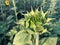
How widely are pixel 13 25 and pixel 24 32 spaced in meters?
0.67

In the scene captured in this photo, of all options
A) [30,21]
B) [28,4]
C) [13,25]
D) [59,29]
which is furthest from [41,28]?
[28,4]

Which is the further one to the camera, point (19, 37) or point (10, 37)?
point (10, 37)

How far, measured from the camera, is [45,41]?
7.68 feet

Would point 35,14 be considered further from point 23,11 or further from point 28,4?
point 28,4

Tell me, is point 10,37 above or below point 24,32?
below

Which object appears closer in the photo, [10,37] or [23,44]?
[23,44]

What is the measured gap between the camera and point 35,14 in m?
2.27

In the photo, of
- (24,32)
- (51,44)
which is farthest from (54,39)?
(24,32)

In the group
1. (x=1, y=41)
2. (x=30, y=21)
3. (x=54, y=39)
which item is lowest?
(x=1, y=41)

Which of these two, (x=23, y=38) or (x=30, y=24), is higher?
(x=30, y=24)

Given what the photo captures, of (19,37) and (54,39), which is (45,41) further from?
(19,37)

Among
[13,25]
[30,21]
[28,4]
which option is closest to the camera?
[30,21]

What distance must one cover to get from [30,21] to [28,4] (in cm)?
112

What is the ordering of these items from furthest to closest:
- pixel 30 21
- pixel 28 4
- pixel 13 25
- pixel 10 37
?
pixel 28 4 → pixel 13 25 → pixel 10 37 → pixel 30 21
